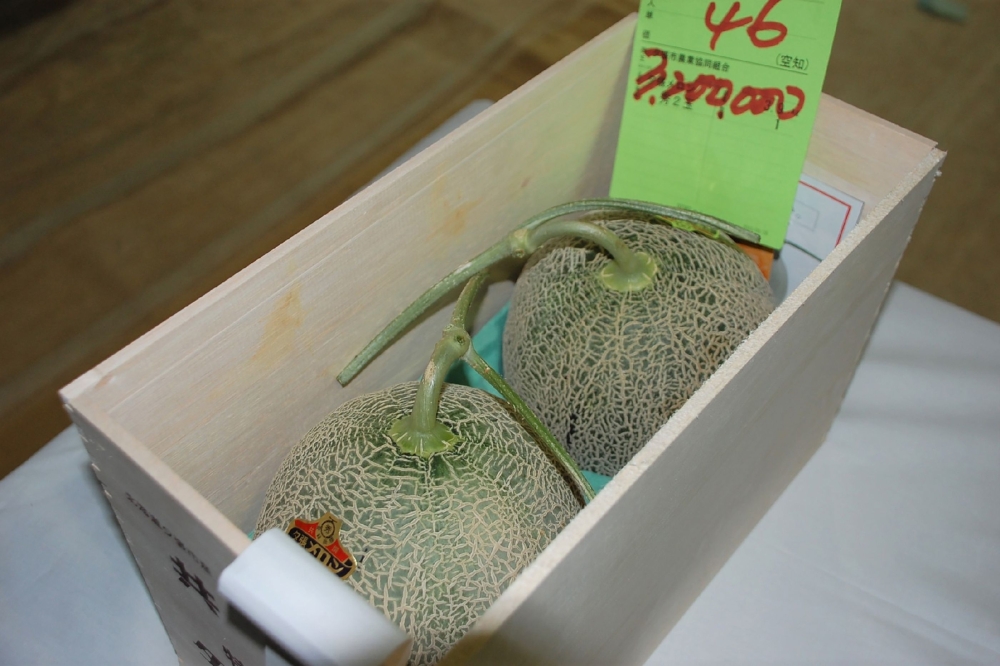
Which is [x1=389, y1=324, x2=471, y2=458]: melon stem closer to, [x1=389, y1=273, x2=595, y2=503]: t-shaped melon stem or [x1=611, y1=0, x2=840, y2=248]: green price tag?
[x1=389, y1=273, x2=595, y2=503]: t-shaped melon stem

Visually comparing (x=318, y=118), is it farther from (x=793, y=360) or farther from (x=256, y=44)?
(x=793, y=360)

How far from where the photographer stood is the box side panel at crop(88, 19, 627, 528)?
26.5 inches

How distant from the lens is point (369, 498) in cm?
65

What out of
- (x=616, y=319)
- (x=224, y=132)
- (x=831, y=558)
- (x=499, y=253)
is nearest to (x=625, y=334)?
(x=616, y=319)

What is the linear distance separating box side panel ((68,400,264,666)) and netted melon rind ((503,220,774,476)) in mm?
347

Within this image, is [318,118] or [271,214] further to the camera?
[318,118]

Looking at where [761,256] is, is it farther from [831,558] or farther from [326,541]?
[326,541]

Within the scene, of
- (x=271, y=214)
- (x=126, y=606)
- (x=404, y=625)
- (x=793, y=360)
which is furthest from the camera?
(x=271, y=214)

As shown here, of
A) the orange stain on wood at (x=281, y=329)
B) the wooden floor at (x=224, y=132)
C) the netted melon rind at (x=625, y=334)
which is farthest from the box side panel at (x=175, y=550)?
the wooden floor at (x=224, y=132)

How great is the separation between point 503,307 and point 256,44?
1175 millimetres

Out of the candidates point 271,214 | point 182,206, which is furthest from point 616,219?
point 182,206

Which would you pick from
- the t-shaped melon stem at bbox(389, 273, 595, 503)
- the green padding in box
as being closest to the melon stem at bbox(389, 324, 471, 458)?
the t-shaped melon stem at bbox(389, 273, 595, 503)

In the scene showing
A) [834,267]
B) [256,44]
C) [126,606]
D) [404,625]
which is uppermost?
[834,267]

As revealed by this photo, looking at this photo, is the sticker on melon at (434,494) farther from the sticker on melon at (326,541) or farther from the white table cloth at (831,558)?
the white table cloth at (831,558)
